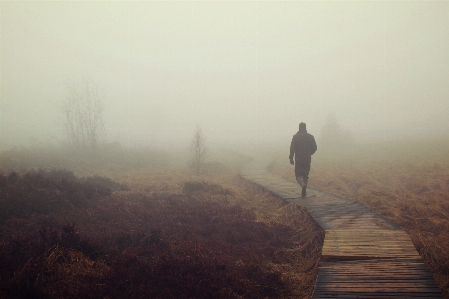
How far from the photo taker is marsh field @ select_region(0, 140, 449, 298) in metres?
4.17

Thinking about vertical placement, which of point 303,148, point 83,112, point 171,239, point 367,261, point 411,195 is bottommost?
point 411,195

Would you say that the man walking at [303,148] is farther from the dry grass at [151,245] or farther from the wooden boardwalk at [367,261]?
the wooden boardwalk at [367,261]

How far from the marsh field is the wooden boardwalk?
0.39 m

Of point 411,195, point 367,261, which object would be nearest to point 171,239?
point 367,261

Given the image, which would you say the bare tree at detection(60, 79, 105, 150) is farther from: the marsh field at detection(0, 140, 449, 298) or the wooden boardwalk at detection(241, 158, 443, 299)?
the wooden boardwalk at detection(241, 158, 443, 299)

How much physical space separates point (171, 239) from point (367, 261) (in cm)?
448

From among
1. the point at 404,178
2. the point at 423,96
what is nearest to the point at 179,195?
the point at 404,178

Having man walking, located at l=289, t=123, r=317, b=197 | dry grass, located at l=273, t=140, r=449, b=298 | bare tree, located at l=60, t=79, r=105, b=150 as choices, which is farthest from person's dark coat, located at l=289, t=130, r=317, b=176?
bare tree, located at l=60, t=79, r=105, b=150

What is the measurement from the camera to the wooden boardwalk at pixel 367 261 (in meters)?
4.07

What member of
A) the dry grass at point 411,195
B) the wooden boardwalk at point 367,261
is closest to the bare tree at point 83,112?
the dry grass at point 411,195

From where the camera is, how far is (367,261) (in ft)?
16.6

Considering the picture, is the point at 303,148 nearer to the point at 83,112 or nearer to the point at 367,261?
the point at 367,261

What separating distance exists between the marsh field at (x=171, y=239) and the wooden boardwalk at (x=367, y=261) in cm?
39

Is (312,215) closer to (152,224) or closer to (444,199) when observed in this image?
(152,224)
